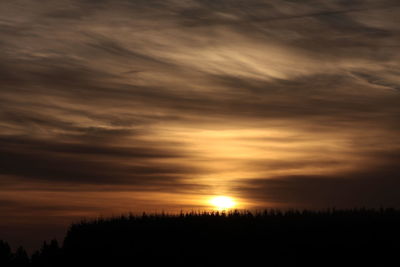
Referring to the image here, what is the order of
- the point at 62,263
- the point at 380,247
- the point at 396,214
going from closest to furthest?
1. the point at 380,247
2. the point at 396,214
3. the point at 62,263

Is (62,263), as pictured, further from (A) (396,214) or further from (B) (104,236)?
(A) (396,214)

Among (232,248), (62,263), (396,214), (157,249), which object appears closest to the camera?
(396,214)

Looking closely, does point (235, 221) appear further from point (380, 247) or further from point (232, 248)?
point (380, 247)

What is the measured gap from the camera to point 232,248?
78.4 ft

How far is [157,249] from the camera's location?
26906mm

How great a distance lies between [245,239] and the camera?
2375 centimetres

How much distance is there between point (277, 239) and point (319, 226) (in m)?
1.54

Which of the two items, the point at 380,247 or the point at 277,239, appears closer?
the point at 380,247

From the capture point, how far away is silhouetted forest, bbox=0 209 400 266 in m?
21.1

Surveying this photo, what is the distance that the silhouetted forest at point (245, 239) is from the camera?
21062 millimetres

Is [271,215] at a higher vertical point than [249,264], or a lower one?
higher

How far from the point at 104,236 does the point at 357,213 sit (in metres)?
12.1

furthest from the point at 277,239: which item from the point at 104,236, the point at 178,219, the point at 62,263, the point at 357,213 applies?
the point at 62,263

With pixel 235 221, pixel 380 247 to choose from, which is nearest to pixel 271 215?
pixel 235 221
